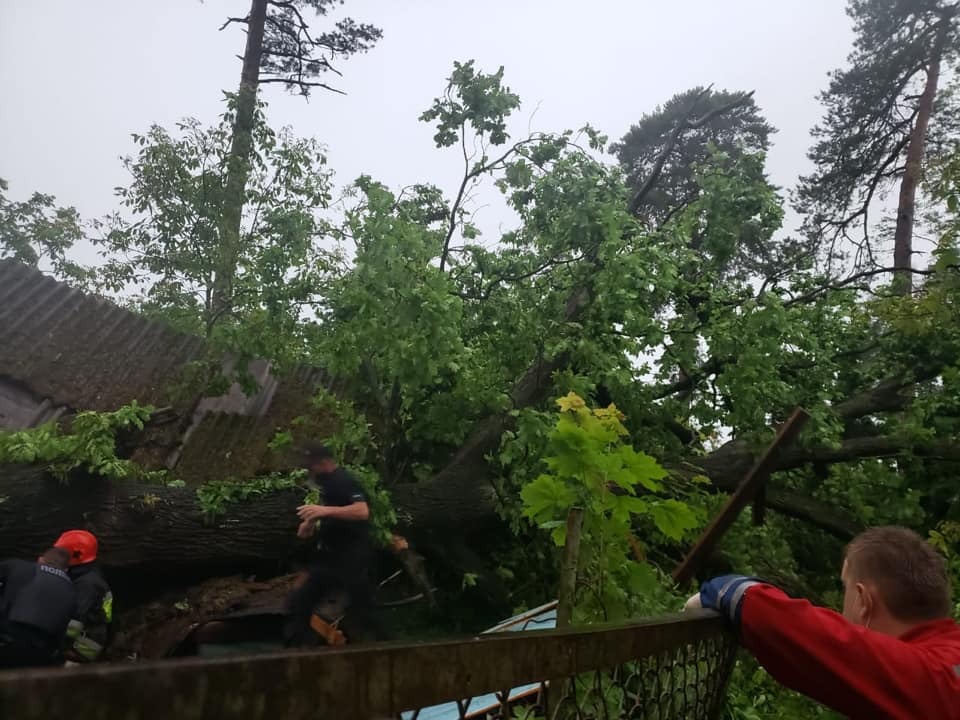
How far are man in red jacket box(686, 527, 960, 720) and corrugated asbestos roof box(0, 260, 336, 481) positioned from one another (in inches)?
245

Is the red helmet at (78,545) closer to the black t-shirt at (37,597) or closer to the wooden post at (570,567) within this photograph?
the black t-shirt at (37,597)

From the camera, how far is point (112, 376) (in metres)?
7.42

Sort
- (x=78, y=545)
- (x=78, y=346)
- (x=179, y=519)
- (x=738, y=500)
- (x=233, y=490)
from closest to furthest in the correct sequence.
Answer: (x=738, y=500) < (x=78, y=545) < (x=179, y=519) < (x=233, y=490) < (x=78, y=346)

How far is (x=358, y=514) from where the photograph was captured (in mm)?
3943

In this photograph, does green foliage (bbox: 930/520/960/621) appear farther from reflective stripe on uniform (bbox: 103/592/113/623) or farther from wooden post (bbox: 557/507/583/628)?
reflective stripe on uniform (bbox: 103/592/113/623)

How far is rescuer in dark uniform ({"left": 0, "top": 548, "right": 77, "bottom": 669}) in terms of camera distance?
3531 millimetres

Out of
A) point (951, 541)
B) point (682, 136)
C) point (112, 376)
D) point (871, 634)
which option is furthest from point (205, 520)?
point (682, 136)

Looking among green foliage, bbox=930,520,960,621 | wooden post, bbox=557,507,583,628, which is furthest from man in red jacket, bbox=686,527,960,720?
green foliage, bbox=930,520,960,621

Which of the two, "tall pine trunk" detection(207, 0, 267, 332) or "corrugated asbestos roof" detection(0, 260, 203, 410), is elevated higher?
"tall pine trunk" detection(207, 0, 267, 332)

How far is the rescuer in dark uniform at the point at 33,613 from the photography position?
353 cm

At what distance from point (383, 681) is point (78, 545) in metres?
4.38

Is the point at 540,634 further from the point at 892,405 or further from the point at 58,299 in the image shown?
the point at 58,299

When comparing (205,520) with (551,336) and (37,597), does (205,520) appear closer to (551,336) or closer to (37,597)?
(37,597)

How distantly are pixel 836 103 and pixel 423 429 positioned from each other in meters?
14.7
